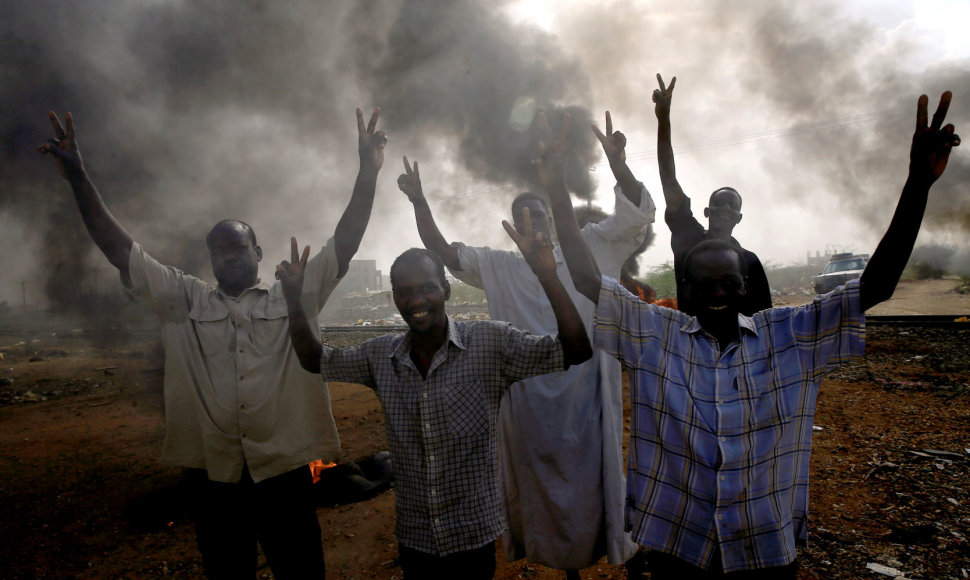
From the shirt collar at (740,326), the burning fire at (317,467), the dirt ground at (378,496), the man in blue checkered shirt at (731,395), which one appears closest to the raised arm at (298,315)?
the man in blue checkered shirt at (731,395)

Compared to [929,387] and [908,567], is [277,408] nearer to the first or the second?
[908,567]

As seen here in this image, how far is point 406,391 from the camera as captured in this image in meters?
1.91

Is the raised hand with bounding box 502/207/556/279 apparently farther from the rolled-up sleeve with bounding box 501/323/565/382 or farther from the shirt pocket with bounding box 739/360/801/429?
the shirt pocket with bounding box 739/360/801/429

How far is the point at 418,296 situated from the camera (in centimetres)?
188

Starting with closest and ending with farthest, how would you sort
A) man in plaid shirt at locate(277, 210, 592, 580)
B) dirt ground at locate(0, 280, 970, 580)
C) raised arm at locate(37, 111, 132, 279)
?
1. man in plaid shirt at locate(277, 210, 592, 580)
2. raised arm at locate(37, 111, 132, 279)
3. dirt ground at locate(0, 280, 970, 580)

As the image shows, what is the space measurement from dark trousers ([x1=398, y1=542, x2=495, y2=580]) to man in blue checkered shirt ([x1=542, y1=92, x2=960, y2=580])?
555 millimetres

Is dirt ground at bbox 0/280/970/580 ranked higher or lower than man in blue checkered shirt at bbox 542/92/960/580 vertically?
lower

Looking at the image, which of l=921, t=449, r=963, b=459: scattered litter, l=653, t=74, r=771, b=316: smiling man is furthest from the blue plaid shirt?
l=921, t=449, r=963, b=459: scattered litter

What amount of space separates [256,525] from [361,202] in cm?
143

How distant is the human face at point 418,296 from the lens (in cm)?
188

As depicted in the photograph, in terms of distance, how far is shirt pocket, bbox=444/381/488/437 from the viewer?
1839 millimetres

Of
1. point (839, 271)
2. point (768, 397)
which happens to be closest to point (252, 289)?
point (768, 397)

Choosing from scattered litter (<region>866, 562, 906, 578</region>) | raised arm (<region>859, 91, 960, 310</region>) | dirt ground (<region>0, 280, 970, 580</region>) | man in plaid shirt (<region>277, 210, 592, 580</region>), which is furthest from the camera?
dirt ground (<region>0, 280, 970, 580</region>)

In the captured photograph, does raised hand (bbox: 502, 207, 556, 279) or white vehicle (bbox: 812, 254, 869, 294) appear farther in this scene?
white vehicle (bbox: 812, 254, 869, 294)
